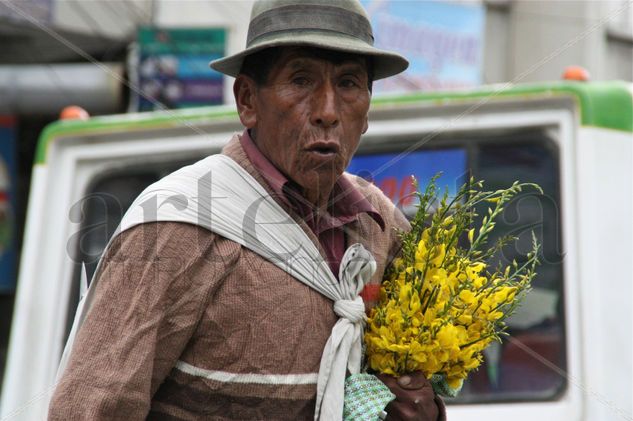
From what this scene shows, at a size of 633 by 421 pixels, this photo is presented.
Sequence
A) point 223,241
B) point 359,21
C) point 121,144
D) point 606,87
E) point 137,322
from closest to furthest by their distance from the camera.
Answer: point 137,322 → point 223,241 → point 359,21 → point 606,87 → point 121,144

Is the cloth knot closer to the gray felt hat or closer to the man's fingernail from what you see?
the man's fingernail

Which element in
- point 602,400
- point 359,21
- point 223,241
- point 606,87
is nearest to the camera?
point 223,241

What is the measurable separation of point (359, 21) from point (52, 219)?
9.54ft

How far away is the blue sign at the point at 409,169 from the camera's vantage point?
14.1 ft

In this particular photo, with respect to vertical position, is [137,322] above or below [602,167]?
below

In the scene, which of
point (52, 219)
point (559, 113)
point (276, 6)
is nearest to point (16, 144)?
point (52, 219)

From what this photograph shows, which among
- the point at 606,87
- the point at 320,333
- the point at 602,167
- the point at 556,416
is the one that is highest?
the point at 606,87

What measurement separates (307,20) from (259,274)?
0.57 meters

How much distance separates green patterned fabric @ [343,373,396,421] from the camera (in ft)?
7.06

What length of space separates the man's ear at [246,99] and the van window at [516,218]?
1.56 metres

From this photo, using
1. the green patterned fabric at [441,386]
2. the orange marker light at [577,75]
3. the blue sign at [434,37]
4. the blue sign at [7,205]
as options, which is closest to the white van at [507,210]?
the orange marker light at [577,75]

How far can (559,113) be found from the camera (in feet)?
13.6

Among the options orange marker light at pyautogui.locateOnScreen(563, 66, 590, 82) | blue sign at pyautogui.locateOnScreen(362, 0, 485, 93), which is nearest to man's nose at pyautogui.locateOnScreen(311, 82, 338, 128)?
orange marker light at pyautogui.locateOnScreen(563, 66, 590, 82)

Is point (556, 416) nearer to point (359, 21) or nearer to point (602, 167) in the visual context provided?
point (602, 167)
